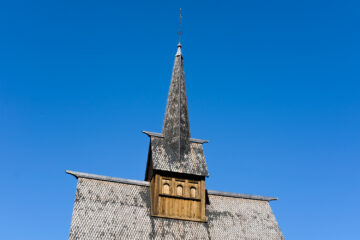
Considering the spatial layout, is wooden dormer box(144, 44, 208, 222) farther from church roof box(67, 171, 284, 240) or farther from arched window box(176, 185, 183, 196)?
church roof box(67, 171, 284, 240)

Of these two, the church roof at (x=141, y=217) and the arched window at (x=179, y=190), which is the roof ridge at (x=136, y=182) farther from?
the arched window at (x=179, y=190)

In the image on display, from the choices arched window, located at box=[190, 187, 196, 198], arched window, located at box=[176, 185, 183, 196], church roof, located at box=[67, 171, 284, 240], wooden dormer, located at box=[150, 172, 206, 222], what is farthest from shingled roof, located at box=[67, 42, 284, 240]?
arched window, located at box=[176, 185, 183, 196]

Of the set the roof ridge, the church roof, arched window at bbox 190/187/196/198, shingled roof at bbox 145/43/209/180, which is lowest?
the church roof

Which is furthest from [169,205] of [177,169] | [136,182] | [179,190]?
[136,182]

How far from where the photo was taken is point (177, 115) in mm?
37156

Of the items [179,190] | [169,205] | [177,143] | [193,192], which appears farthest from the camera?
[177,143]

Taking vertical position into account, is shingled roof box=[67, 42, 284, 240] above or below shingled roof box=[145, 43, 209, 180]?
below

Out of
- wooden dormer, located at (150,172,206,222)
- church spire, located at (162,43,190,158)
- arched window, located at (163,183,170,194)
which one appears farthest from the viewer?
church spire, located at (162,43,190,158)

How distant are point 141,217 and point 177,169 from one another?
438cm

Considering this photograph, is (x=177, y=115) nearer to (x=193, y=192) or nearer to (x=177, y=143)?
(x=177, y=143)

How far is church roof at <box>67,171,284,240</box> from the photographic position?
99.3 ft

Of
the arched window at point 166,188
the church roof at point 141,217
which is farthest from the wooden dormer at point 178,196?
the church roof at point 141,217

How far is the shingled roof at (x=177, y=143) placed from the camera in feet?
113

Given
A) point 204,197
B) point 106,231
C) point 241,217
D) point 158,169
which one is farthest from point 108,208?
point 241,217
